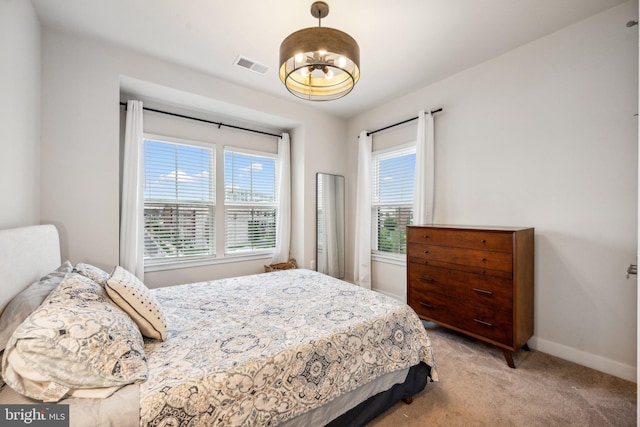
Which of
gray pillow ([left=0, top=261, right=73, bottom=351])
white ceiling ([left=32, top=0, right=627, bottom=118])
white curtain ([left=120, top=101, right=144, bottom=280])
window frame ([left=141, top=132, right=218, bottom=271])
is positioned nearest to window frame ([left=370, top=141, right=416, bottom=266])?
white ceiling ([left=32, top=0, right=627, bottom=118])

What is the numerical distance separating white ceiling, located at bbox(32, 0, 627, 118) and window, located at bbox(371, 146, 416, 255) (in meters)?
1.12

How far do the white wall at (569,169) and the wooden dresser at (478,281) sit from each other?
0.25m

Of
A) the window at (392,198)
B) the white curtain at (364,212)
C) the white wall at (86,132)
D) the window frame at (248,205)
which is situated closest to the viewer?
the white wall at (86,132)

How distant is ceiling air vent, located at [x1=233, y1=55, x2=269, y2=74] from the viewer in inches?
106

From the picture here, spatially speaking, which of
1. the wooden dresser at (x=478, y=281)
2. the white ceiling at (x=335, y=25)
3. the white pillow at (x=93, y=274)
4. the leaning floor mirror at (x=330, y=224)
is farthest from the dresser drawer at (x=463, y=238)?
the white pillow at (x=93, y=274)

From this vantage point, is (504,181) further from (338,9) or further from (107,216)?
(107,216)

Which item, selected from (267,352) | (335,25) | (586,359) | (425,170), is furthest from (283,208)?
(586,359)

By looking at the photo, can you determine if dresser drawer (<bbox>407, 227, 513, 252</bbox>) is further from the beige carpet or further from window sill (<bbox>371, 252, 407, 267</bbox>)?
the beige carpet

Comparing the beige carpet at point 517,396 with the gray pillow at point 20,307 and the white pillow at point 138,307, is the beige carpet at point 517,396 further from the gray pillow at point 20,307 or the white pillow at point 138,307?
the gray pillow at point 20,307

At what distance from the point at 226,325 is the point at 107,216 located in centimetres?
182

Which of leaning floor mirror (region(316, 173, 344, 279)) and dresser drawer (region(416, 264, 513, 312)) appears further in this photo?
leaning floor mirror (region(316, 173, 344, 279))

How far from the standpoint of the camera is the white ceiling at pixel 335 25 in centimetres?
200

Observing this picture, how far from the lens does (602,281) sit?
210cm

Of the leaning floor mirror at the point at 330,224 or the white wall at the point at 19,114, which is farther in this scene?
the leaning floor mirror at the point at 330,224
